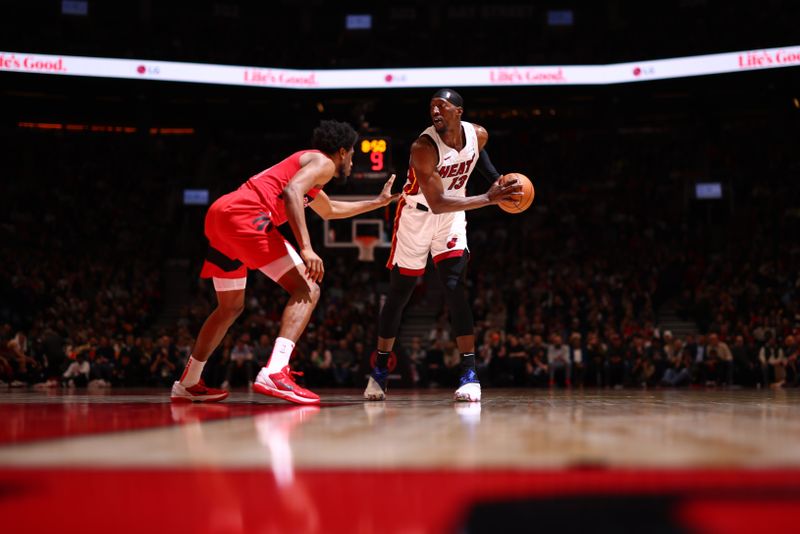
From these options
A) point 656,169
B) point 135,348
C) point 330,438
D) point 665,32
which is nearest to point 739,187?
point 656,169

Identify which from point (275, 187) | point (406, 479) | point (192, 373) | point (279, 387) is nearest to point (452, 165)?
point (275, 187)

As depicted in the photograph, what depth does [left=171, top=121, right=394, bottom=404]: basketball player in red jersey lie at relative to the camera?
343 centimetres

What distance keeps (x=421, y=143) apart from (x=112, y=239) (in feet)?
45.6

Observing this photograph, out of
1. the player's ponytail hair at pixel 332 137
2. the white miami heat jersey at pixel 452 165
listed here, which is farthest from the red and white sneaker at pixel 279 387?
the white miami heat jersey at pixel 452 165

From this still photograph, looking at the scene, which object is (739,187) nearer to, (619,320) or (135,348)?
(619,320)

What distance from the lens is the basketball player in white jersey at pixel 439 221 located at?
3912mm

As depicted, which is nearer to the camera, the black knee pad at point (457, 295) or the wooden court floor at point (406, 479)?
the wooden court floor at point (406, 479)

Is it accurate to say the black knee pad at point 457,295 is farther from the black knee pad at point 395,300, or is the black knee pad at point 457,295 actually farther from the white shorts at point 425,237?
the black knee pad at point 395,300

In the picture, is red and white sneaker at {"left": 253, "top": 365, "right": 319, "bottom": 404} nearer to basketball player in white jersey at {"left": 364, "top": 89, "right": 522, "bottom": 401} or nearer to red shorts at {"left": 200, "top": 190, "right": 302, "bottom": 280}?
red shorts at {"left": 200, "top": 190, "right": 302, "bottom": 280}

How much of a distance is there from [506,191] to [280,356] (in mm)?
1335

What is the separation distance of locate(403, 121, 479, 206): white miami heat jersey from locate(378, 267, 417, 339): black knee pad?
43cm

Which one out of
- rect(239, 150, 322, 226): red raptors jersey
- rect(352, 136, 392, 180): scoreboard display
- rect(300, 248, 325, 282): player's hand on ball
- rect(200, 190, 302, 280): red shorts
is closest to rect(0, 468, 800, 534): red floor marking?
rect(300, 248, 325, 282): player's hand on ball

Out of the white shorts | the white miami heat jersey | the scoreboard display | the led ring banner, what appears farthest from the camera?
the led ring banner

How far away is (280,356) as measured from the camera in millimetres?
3480
